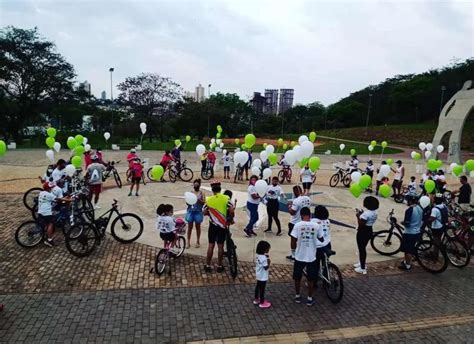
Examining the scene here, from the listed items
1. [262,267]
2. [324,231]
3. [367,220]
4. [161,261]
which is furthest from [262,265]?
[367,220]

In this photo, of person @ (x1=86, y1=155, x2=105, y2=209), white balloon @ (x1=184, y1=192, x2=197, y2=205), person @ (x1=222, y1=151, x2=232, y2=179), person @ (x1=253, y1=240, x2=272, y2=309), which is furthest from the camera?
person @ (x1=222, y1=151, x2=232, y2=179)

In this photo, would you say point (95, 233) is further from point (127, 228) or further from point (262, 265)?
point (262, 265)

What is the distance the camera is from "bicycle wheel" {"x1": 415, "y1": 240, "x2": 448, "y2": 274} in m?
7.75

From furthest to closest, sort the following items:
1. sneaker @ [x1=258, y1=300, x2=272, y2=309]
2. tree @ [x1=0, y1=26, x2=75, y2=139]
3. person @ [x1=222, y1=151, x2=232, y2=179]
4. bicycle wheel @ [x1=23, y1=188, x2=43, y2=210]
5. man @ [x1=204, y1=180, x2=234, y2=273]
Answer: tree @ [x1=0, y1=26, x2=75, y2=139] < person @ [x1=222, y1=151, x2=232, y2=179] < bicycle wheel @ [x1=23, y1=188, x2=43, y2=210] < man @ [x1=204, y1=180, x2=234, y2=273] < sneaker @ [x1=258, y1=300, x2=272, y2=309]

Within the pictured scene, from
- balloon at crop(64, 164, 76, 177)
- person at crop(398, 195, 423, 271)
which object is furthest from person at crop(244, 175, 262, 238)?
balloon at crop(64, 164, 76, 177)

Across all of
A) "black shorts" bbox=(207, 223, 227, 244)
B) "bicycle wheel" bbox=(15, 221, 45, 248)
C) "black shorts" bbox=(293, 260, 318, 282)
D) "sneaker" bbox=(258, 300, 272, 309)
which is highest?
"black shorts" bbox=(207, 223, 227, 244)

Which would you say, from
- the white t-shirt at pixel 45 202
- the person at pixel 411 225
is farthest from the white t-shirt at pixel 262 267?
the white t-shirt at pixel 45 202

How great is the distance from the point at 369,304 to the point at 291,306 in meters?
1.40

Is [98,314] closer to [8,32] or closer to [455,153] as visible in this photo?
[455,153]

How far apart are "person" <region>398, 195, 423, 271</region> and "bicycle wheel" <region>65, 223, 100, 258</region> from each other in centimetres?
666

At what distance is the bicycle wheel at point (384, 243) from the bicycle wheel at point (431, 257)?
0.53m

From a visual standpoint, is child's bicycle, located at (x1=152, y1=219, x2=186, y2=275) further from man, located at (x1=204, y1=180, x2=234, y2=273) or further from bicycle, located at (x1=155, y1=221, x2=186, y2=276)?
man, located at (x1=204, y1=180, x2=234, y2=273)

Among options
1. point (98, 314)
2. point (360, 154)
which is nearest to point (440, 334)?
point (98, 314)

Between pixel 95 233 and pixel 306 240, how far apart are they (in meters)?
4.85
